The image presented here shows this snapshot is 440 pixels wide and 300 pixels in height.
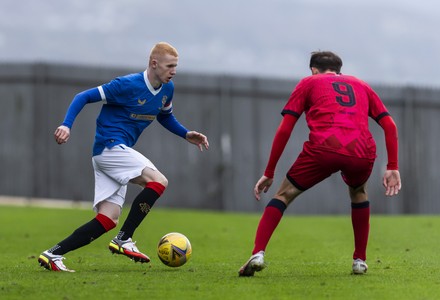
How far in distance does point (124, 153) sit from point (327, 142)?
200 cm

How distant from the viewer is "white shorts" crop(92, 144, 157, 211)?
855 cm

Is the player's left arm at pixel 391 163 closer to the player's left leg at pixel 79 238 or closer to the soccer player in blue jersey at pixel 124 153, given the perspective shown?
the soccer player in blue jersey at pixel 124 153

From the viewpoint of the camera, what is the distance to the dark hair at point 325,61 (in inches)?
311

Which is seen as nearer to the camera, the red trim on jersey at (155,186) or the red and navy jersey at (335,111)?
the red and navy jersey at (335,111)

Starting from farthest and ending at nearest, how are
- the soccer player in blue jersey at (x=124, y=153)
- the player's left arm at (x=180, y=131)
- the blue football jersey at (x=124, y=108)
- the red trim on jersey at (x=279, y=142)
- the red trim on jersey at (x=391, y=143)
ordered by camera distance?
the player's left arm at (x=180, y=131)
the blue football jersey at (x=124, y=108)
the soccer player in blue jersey at (x=124, y=153)
the red trim on jersey at (x=391, y=143)
the red trim on jersey at (x=279, y=142)

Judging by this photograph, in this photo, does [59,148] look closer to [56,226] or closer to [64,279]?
[56,226]

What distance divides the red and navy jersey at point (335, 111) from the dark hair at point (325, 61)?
118mm

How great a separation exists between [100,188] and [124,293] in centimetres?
212

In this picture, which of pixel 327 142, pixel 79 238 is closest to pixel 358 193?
pixel 327 142

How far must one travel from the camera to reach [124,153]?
858cm

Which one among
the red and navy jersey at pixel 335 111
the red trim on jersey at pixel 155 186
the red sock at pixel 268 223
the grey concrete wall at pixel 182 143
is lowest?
the grey concrete wall at pixel 182 143

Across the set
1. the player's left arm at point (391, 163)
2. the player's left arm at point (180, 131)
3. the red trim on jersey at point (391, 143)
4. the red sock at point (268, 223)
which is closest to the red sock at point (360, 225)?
the player's left arm at point (391, 163)

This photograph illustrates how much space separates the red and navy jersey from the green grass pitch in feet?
3.52

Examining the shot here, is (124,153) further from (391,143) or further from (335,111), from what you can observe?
(391,143)
